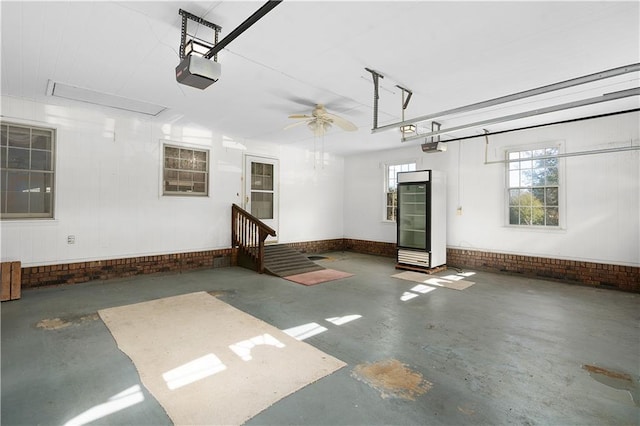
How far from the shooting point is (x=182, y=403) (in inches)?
85.3

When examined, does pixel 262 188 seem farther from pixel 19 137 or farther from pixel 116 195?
pixel 19 137

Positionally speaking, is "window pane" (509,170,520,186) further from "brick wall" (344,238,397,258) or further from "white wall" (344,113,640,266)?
"brick wall" (344,238,397,258)

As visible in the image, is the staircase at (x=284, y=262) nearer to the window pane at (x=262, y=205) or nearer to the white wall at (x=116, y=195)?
the window pane at (x=262, y=205)

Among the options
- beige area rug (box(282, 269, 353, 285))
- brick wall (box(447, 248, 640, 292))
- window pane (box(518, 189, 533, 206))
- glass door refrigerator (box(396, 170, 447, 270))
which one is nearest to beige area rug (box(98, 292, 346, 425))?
beige area rug (box(282, 269, 353, 285))

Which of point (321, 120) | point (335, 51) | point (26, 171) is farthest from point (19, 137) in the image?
point (335, 51)

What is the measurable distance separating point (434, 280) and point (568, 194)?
308cm

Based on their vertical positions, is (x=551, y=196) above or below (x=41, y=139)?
below

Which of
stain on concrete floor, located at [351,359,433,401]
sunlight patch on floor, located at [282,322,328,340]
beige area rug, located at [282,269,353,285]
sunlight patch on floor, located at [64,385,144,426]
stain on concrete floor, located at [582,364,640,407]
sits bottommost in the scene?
stain on concrete floor, located at [582,364,640,407]

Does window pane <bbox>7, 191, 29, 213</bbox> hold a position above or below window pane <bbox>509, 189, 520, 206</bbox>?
below

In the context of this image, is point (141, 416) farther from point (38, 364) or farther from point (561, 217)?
point (561, 217)

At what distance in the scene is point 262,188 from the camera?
8125mm

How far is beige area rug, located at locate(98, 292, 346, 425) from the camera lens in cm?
217

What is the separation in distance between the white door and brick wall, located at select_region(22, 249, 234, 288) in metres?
1.34

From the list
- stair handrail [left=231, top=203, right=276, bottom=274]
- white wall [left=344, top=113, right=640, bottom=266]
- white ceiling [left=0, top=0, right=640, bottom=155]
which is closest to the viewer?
white ceiling [left=0, top=0, right=640, bottom=155]
